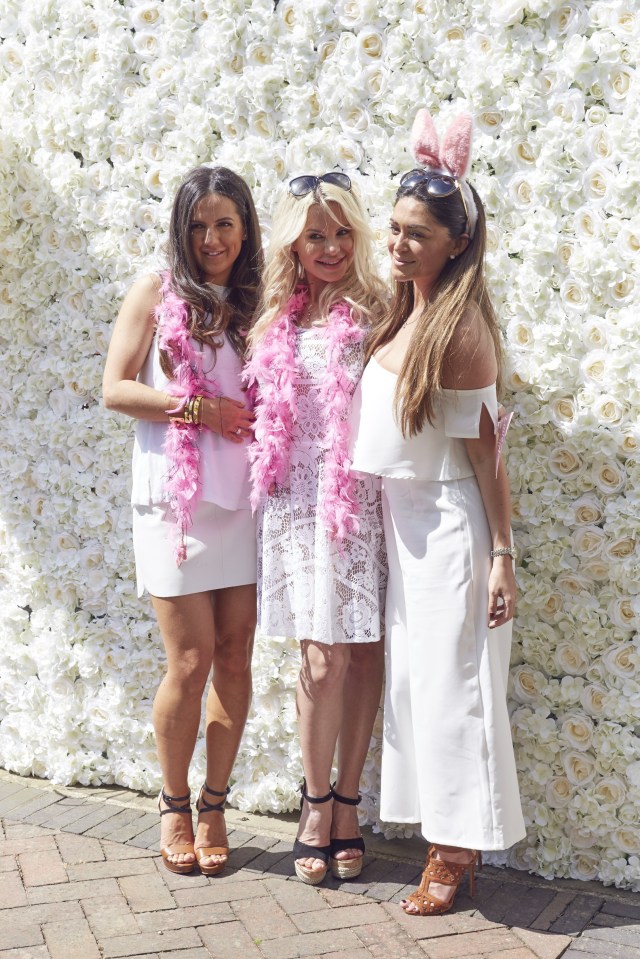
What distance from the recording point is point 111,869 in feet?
12.8

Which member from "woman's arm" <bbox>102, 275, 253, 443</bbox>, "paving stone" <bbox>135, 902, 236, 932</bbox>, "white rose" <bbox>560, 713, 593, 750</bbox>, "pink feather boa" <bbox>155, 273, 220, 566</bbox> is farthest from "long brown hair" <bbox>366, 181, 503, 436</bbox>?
"paving stone" <bbox>135, 902, 236, 932</bbox>

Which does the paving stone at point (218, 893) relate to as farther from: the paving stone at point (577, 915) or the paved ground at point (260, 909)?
the paving stone at point (577, 915)

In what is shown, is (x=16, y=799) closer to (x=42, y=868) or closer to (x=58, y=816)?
(x=58, y=816)

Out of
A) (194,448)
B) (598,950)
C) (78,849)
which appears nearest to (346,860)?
(598,950)

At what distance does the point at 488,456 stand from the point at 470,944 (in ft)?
4.94

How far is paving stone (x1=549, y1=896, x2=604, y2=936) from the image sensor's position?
3.48 m

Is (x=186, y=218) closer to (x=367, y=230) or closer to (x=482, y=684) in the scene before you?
(x=367, y=230)

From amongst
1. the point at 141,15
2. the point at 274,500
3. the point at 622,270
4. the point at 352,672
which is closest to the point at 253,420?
the point at 274,500

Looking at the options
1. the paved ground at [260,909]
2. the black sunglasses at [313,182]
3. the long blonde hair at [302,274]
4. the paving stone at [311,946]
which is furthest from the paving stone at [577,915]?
the black sunglasses at [313,182]

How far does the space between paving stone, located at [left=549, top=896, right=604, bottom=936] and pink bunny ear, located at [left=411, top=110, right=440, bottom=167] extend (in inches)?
96.4

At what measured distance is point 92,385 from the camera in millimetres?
4602

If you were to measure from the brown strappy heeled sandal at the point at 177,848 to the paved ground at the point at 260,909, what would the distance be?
4cm

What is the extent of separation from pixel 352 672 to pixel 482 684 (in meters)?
0.58

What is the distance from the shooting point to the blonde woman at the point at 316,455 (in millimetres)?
3590
